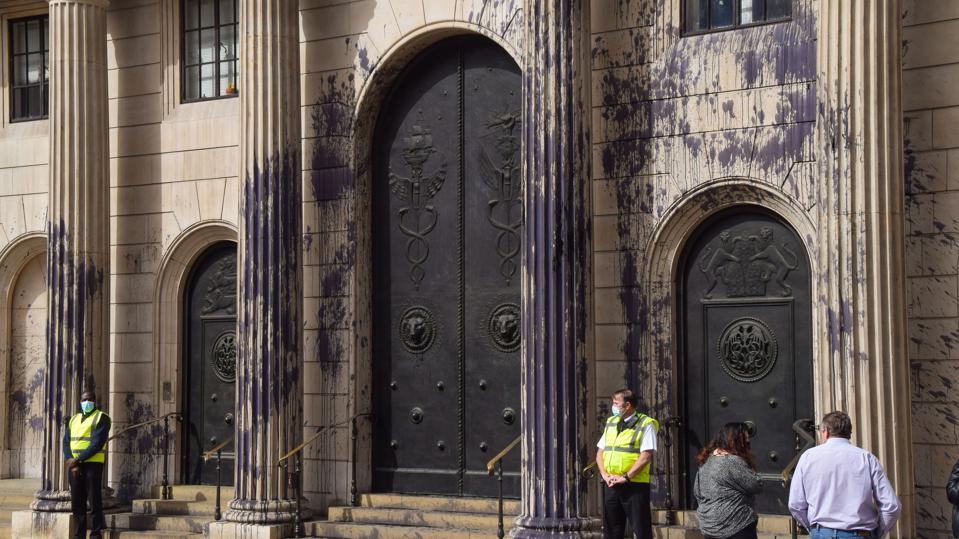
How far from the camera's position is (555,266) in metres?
15.5

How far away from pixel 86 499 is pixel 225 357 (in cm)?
257

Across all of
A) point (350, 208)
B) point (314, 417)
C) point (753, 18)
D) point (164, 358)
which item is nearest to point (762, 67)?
point (753, 18)

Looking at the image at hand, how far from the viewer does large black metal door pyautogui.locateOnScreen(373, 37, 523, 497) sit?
56.3ft

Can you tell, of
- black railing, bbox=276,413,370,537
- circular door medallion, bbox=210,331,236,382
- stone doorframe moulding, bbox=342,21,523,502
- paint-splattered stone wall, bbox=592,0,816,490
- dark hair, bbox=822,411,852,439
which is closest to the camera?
dark hair, bbox=822,411,852,439

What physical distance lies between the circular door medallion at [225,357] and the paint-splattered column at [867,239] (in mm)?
8364

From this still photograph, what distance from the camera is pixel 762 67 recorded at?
15.3m

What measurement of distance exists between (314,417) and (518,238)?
351cm

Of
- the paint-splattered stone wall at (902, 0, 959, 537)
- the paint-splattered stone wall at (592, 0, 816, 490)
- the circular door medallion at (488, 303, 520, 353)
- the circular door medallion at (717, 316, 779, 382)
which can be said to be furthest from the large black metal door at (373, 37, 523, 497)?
the paint-splattered stone wall at (902, 0, 959, 537)

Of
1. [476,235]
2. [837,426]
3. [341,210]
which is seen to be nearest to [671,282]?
[476,235]

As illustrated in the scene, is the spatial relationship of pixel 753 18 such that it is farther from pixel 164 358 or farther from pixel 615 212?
pixel 164 358

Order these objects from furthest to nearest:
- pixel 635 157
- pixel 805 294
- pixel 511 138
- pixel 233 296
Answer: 1. pixel 233 296
2. pixel 511 138
3. pixel 635 157
4. pixel 805 294

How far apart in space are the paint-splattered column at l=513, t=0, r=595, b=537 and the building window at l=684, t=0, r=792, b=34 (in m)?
1.18

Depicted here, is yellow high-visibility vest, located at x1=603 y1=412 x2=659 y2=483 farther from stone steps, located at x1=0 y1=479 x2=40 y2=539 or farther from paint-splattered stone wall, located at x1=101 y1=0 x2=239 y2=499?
stone steps, located at x1=0 y1=479 x2=40 y2=539

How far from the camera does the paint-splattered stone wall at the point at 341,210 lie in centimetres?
1797
